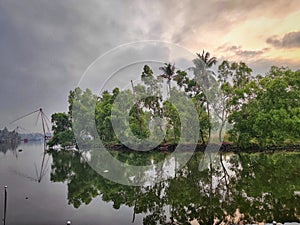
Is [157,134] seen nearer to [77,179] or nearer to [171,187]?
[77,179]

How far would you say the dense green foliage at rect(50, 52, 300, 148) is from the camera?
22250 mm

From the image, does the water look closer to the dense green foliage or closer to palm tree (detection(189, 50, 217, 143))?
the dense green foliage

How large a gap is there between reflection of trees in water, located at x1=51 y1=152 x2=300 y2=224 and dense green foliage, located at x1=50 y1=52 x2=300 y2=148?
8.76 meters

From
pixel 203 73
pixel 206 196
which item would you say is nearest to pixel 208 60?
pixel 203 73

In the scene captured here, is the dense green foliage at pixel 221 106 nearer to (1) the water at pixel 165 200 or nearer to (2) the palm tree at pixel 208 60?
(2) the palm tree at pixel 208 60

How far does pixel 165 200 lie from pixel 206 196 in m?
1.22

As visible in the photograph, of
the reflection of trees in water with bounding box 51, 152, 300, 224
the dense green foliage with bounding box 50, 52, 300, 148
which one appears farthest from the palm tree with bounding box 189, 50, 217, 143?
the reflection of trees in water with bounding box 51, 152, 300, 224

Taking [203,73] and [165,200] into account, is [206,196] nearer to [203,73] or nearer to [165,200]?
[165,200]

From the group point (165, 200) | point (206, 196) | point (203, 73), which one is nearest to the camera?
point (165, 200)

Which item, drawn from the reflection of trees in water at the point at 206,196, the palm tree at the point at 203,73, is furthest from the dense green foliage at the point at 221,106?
the reflection of trees in water at the point at 206,196

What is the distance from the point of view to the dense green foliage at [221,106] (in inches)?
876

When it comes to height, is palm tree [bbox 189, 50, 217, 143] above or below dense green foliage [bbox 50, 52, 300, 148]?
above

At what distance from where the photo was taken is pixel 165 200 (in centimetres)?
855

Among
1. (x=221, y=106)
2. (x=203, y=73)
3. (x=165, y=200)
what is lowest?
(x=165, y=200)
